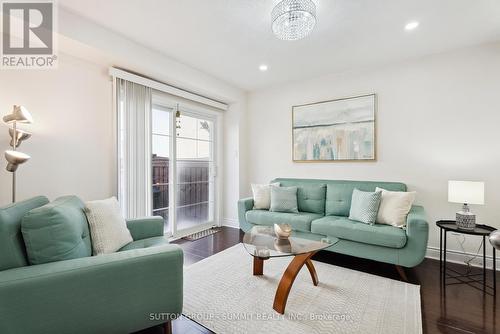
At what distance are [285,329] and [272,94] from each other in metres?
3.55

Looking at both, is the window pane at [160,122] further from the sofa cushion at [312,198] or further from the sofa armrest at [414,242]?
the sofa armrest at [414,242]

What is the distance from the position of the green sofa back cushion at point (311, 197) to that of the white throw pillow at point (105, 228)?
7.66 ft

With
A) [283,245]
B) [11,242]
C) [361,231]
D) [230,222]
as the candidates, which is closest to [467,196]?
[361,231]

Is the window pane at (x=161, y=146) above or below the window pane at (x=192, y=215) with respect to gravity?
above

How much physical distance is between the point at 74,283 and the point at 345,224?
97.7 inches

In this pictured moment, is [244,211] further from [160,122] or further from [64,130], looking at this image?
[64,130]

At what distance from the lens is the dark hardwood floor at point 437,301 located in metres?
1.64

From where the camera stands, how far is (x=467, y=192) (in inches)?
89.2

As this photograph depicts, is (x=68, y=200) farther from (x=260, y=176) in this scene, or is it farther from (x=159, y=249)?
(x=260, y=176)

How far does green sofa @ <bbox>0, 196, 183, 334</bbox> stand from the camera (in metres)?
1.14

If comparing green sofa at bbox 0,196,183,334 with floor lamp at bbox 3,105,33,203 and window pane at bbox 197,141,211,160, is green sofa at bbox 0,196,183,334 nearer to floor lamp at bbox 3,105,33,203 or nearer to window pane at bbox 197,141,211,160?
floor lamp at bbox 3,105,33,203

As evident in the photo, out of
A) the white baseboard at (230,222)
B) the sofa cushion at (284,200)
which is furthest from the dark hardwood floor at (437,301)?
the white baseboard at (230,222)

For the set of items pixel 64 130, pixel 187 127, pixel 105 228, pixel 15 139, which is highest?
pixel 187 127

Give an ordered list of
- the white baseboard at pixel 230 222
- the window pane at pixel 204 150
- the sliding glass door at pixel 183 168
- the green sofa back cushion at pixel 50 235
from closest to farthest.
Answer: the green sofa back cushion at pixel 50 235
the sliding glass door at pixel 183 168
the window pane at pixel 204 150
the white baseboard at pixel 230 222
